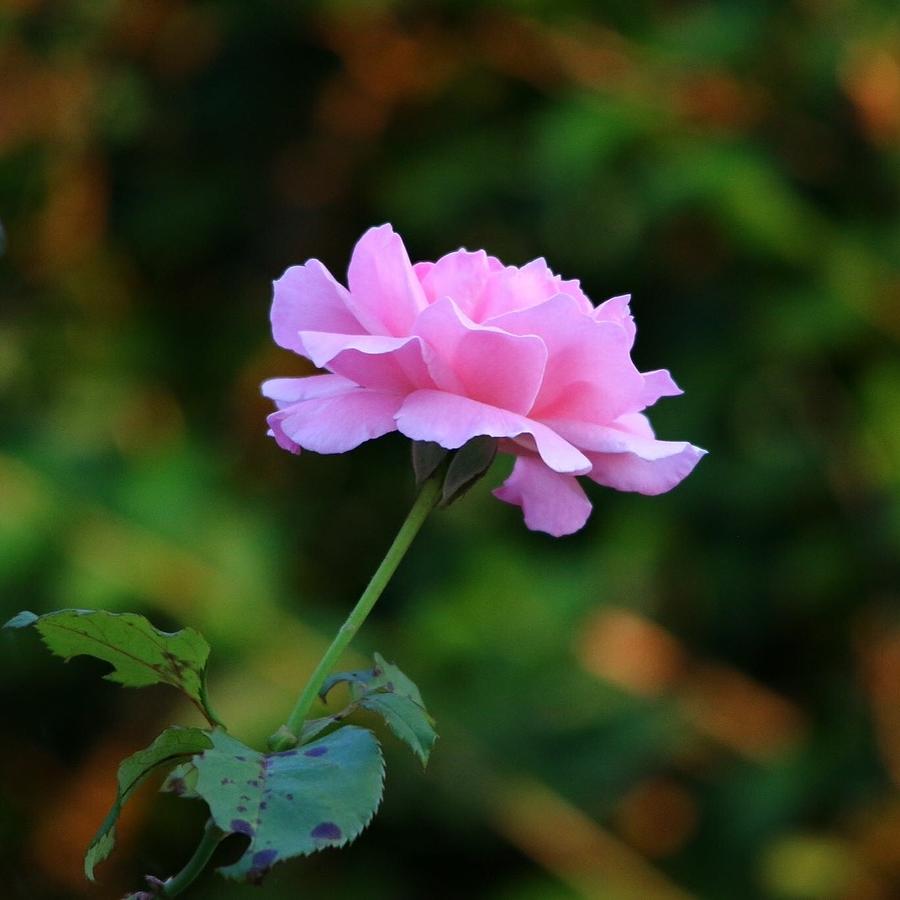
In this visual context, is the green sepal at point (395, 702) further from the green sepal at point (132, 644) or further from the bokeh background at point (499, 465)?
the bokeh background at point (499, 465)

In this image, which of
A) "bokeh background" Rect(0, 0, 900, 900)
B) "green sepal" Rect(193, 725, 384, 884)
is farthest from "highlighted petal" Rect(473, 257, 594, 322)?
"bokeh background" Rect(0, 0, 900, 900)

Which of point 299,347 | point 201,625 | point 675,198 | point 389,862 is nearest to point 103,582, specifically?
point 201,625

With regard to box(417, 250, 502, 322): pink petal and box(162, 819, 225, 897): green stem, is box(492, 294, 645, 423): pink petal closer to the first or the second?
box(417, 250, 502, 322): pink petal

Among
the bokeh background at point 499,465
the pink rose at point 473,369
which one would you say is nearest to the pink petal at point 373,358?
the pink rose at point 473,369

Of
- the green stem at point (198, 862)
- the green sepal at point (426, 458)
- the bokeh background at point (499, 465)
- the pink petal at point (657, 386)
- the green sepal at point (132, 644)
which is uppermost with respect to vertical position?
the pink petal at point (657, 386)

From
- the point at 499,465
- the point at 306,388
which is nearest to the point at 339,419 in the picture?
the point at 306,388

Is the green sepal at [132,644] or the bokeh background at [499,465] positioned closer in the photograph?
the green sepal at [132,644]

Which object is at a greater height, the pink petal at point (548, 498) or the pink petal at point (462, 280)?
the pink petal at point (462, 280)
